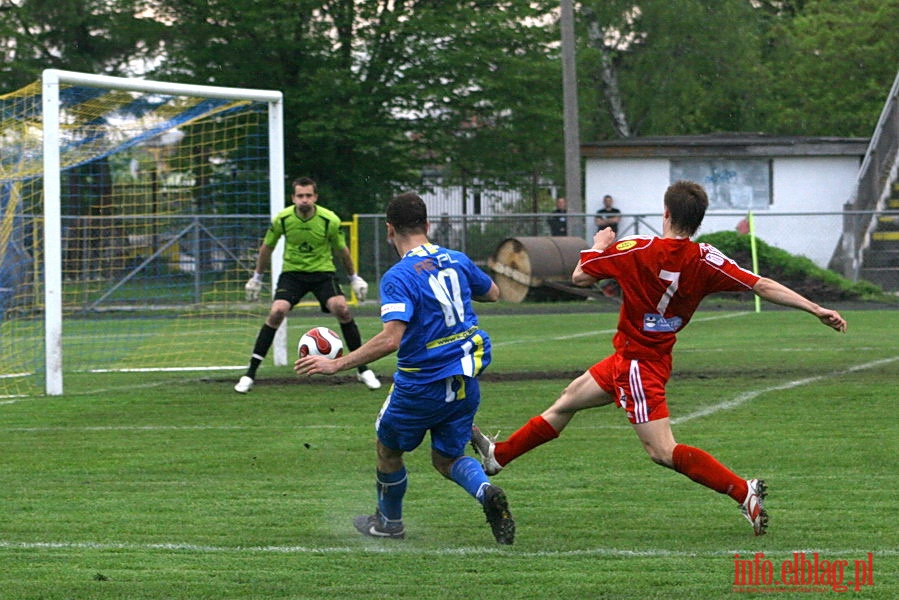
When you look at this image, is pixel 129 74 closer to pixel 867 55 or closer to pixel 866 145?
pixel 866 145

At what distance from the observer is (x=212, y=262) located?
22812mm

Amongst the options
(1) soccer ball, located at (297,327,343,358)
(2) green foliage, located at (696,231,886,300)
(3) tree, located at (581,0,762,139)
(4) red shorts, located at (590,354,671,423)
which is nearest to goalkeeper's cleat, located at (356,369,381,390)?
(1) soccer ball, located at (297,327,343,358)

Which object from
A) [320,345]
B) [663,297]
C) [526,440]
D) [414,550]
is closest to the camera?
[414,550]

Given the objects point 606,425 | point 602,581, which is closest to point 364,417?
point 606,425

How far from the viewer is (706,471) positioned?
251 inches

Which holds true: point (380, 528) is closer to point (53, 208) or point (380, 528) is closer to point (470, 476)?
point (470, 476)

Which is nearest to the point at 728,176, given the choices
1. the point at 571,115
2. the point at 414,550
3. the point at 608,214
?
the point at 571,115

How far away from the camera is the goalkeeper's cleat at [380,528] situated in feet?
21.0

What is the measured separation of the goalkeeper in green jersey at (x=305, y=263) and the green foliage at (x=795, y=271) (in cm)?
1419

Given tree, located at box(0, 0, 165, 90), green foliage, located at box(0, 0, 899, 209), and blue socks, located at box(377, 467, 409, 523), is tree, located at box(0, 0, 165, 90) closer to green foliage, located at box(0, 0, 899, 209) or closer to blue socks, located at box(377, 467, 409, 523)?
green foliage, located at box(0, 0, 899, 209)

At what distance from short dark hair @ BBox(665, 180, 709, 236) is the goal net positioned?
728 centimetres

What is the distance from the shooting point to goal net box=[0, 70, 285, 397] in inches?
514

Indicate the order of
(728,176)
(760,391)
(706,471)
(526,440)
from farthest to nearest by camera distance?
1. (728,176)
2. (760,391)
3. (526,440)
4. (706,471)

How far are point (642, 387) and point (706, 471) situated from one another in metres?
0.49
